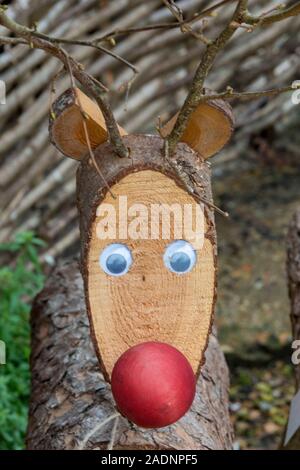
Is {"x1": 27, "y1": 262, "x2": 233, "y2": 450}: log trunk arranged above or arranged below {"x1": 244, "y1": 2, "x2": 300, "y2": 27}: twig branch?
below

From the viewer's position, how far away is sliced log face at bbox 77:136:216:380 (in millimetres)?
1514

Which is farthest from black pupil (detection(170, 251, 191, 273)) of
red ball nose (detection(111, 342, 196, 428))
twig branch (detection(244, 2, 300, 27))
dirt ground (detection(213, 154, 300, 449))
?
dirt ground (detection(213, 154, 300, 449))

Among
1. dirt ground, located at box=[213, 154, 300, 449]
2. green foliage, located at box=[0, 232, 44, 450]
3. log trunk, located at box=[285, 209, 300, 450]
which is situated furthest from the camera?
dirt ground, located at box=[213, 154, 300, 449]

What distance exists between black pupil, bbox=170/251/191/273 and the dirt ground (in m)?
1.30

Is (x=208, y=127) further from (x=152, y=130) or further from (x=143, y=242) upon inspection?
(x=152, y=130)

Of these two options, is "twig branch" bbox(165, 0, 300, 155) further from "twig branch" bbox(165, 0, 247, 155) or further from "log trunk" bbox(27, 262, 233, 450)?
"log trunk" bbox(27, 262, 233, 450)

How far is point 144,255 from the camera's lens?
1.54 metres

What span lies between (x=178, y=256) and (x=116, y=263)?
12cm

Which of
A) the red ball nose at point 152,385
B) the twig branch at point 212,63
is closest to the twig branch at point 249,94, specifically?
the twig branch at point 212,63

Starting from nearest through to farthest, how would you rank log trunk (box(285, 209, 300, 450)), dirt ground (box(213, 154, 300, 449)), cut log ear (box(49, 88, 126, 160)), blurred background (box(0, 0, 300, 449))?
cut log ear (box(49, 88, 126, 160)), log trunk (box(285, 209, 300, 450)), blurred background (box(0, 0, 300, 449)), dirt ground (box(213, 154, 300, 449))

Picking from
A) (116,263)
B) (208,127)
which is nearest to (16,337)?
(116,263)

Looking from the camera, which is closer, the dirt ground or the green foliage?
the green foliage
